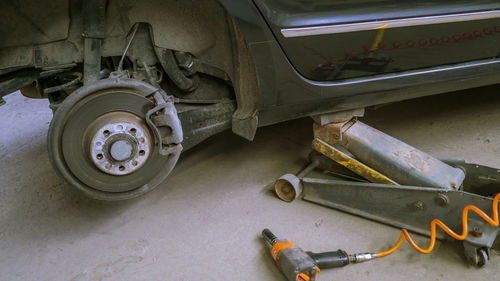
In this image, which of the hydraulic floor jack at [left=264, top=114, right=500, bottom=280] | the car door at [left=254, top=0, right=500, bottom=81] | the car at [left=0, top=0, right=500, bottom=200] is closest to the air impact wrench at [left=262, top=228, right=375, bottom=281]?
the hydraulic floor jack at [left=264, top=114, right=500, bottom=280]

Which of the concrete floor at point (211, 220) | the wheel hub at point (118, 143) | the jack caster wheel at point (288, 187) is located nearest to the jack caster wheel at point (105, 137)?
the wheel hub at point (118, 143)

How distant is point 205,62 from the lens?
1.49 metres

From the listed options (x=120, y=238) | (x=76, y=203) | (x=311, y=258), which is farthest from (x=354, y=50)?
(x=76, y=203)

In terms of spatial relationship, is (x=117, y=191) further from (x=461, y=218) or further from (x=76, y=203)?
(x=461, y=218)

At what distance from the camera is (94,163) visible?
4.08ft

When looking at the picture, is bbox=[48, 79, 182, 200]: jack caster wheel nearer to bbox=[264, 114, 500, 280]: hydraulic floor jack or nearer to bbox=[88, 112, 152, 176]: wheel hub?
bbox=[88, 112, 152, 176]: wheel hub

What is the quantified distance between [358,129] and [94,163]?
3.56 feet

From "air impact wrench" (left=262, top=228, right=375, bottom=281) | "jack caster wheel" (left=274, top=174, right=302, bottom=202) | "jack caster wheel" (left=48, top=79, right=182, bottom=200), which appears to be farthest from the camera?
"jack caster wheel" (left=274, top=174, right=302, bottom=202)

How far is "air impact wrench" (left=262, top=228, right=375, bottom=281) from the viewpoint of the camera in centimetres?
113

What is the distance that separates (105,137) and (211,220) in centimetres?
55

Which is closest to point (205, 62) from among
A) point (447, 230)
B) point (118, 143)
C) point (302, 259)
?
point (118, 143)

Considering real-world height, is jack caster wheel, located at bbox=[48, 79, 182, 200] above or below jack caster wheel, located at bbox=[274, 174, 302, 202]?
above

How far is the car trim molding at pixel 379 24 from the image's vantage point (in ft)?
4.16

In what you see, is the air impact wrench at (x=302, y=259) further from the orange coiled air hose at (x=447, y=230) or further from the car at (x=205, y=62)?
the car at (x=205, y=62)
